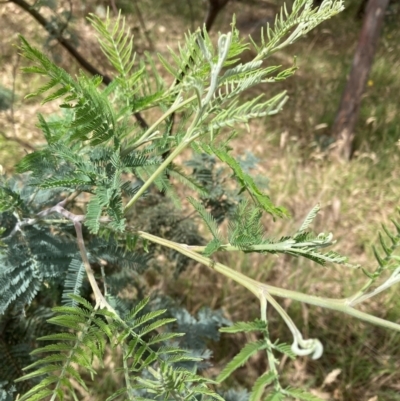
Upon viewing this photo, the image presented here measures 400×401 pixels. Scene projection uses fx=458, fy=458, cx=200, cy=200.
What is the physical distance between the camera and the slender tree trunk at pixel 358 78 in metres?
2.33

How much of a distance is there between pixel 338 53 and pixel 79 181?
315cm

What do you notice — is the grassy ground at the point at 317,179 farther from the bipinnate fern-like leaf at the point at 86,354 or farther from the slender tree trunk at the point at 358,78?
the bipinnate fern-like leaf at the point at 86,354

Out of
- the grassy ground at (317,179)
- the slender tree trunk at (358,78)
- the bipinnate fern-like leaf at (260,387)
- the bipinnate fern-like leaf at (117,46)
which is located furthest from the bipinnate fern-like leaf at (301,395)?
the slender tree trunk at (358,78)

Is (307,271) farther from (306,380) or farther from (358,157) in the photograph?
(358,157)

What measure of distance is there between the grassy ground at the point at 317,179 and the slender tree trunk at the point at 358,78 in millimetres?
93

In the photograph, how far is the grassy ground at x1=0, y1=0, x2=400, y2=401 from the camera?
5.17ft

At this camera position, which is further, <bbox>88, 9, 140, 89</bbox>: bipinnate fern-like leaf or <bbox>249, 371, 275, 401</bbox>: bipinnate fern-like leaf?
<bbox>88, 9, 140, 89</bbox>: bipinnate fern-like leaf

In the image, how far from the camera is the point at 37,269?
0.73 metres

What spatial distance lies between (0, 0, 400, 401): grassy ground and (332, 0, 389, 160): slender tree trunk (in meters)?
0.09

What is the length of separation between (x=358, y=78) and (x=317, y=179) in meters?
0.63

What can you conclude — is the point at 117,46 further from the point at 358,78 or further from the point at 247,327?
the point at 358,78

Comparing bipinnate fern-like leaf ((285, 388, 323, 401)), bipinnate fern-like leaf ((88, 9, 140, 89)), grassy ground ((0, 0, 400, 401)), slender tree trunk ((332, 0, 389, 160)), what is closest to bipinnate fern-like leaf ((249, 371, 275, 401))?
bipinnate fern-like leaf ((285, 388, 323, 401))

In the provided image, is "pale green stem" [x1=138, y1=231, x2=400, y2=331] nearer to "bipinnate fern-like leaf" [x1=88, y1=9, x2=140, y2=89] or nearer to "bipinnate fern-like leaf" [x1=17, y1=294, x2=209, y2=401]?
"bipinnate fern-like leaf" [x1=17, y1=294, x2=209, y2=401]

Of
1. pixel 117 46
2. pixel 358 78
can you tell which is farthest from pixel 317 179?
pixel 117 46
